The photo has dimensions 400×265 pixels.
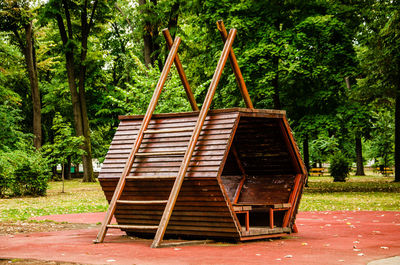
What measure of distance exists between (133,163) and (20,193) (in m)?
17.2

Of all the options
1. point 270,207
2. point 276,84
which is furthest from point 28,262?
point 276,84

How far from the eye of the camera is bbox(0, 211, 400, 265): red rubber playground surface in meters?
7.40

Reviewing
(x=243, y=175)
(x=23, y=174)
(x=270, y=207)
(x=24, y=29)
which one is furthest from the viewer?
(x=24, y=29)

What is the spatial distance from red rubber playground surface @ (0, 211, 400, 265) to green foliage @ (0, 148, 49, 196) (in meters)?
14.2

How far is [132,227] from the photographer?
9.19 m

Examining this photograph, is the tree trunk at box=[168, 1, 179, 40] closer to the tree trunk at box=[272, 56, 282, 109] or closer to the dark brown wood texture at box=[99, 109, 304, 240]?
the tree trunk at box=[272, 56, 282, 109]

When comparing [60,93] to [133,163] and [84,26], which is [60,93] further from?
[133,163]

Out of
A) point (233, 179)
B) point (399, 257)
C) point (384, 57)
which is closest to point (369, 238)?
point (399, 257)

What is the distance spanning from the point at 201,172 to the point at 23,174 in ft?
60.1

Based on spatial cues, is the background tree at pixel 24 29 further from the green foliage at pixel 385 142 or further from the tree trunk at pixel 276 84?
the green foliage at pixel 385 142

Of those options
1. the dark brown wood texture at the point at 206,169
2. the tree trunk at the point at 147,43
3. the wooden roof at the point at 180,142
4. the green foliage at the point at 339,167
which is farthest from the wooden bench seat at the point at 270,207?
the green foliage at the point at 339,167

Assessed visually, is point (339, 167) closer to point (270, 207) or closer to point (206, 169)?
point (270, 207)

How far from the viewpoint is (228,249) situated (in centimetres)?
843

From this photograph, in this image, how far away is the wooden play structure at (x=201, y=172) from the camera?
888cm
